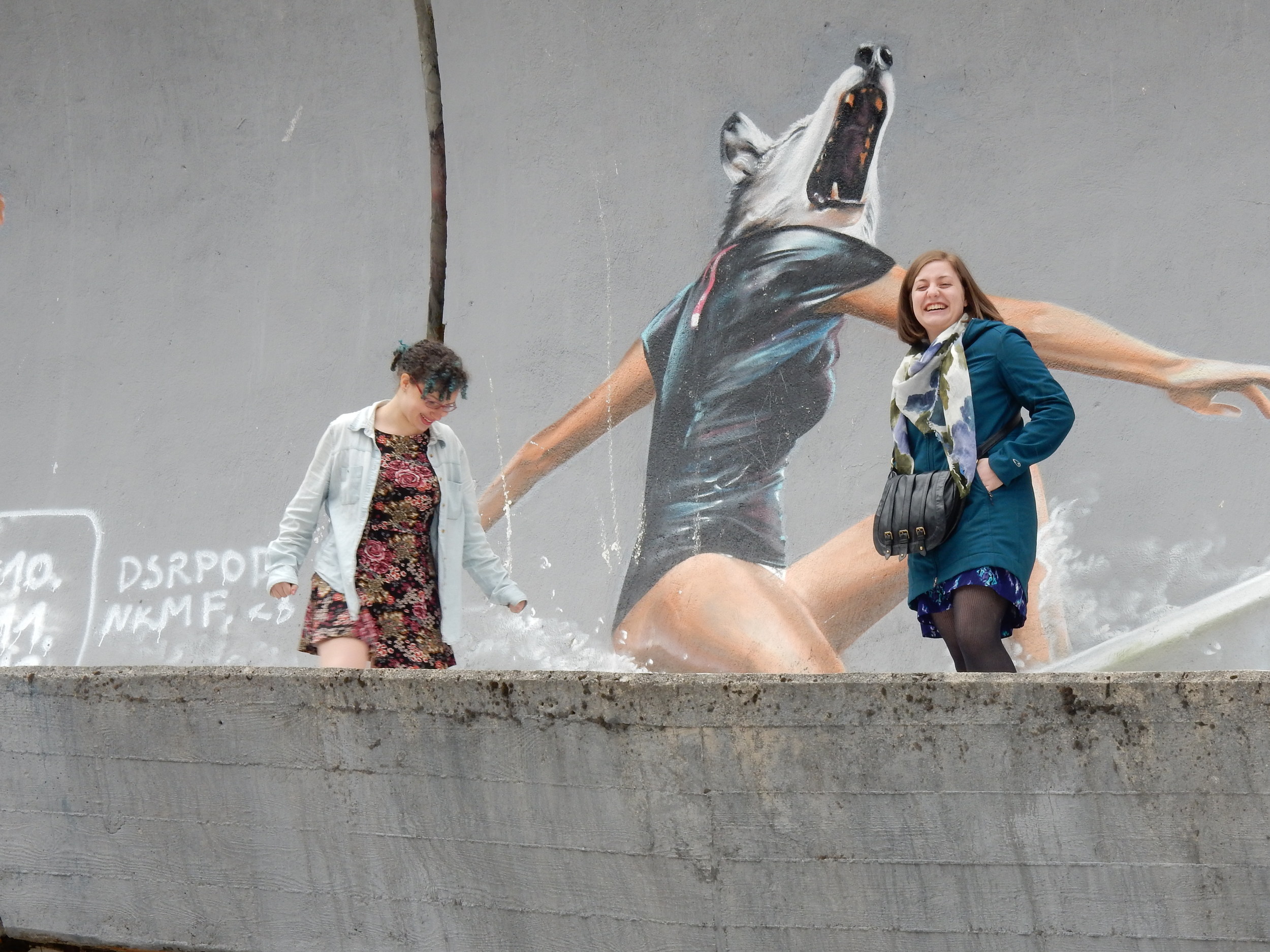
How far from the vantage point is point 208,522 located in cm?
559

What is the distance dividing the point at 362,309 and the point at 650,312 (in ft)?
4.59

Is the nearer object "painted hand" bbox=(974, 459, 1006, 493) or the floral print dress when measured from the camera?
"painted hand" bbox=(974, 459, 1006, 493)

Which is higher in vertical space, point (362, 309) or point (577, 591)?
point (362, 309)

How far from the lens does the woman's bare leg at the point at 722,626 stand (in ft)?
15.4

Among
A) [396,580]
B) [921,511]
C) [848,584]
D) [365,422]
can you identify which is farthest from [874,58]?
[396,580]

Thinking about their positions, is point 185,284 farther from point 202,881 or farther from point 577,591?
point 202,881

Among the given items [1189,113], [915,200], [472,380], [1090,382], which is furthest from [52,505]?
[1189,113]

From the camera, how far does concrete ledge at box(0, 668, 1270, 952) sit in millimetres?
1866

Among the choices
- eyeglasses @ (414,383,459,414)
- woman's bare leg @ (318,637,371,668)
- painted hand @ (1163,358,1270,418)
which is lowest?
woman's bare leg @ (318,637,371,668)

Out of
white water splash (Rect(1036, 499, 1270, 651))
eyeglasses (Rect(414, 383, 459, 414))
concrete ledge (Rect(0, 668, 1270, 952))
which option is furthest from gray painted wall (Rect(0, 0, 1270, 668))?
concrete ledge (Rect(0, 668, 1270, 952))

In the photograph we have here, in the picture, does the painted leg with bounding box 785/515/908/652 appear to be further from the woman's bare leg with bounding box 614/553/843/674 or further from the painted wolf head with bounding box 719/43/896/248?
the painted wolf head with bounding box 719/43/896/248

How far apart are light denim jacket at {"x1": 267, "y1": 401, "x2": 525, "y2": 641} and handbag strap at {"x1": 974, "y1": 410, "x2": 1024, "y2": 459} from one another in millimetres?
1449

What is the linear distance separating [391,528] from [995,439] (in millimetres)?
1593

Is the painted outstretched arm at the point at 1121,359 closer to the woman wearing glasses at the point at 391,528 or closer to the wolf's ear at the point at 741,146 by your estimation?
the wolf's ear at the point at 741,146
